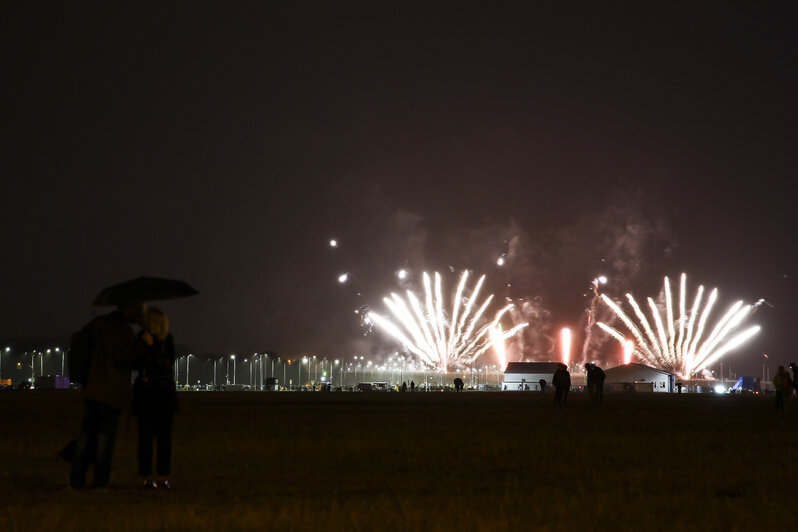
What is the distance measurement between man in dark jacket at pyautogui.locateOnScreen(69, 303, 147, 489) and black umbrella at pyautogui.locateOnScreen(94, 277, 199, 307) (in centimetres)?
14

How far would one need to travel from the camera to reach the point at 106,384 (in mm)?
10328

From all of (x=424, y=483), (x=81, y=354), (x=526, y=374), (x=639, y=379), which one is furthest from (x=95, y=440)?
(x=526, y=374)

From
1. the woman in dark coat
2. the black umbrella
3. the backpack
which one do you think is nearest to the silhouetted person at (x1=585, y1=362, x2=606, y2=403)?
the woman in dark coat

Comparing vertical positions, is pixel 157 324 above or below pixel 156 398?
→ above

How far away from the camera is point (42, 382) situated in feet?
394

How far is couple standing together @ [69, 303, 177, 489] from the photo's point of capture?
10.3 m

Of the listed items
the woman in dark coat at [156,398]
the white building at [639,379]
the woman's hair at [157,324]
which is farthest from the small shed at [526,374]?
the woman's hair at [157,324]

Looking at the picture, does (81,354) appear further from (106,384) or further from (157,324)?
(157,324)

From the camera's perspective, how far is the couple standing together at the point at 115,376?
10.3m

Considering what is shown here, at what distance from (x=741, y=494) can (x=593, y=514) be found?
2112 mm

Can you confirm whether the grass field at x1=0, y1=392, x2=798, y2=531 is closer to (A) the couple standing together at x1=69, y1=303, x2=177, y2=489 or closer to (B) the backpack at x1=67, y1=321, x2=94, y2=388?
(A) the couple standing together at x1=69, y1=303, x2=177, y2=489

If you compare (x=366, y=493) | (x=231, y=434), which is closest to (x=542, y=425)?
(x=231, y=434)

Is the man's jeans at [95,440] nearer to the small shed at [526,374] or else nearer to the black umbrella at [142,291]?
the black umbrella at [142,291]

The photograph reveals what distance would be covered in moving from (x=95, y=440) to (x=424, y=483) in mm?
3280
